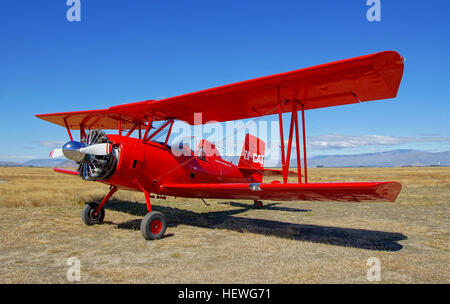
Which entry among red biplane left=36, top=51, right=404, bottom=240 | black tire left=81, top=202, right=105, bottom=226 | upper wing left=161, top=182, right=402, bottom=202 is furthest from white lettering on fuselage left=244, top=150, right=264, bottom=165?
black tire left=81, top=202, right=105, bottom=226

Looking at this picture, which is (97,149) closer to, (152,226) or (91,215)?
(152,226)

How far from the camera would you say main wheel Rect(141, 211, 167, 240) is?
246 inches

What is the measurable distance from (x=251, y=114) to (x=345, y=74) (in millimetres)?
3160

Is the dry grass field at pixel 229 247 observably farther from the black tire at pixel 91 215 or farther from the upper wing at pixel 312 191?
the upper wing at pixel 312 191

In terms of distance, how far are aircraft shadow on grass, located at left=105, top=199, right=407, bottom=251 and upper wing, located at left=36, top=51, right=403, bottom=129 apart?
311 cm

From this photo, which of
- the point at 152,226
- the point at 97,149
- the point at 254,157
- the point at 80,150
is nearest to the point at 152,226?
the point at 152,226

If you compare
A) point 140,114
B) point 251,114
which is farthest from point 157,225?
point 251,114

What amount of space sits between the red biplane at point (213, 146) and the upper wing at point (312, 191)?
2cm

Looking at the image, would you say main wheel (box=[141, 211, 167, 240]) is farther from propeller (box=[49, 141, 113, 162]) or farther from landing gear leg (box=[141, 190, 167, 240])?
propeller (box=[49, 141, 113, 162])

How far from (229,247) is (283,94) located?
11.6 ft

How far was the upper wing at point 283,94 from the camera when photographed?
4840mm

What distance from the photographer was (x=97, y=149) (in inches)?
239
